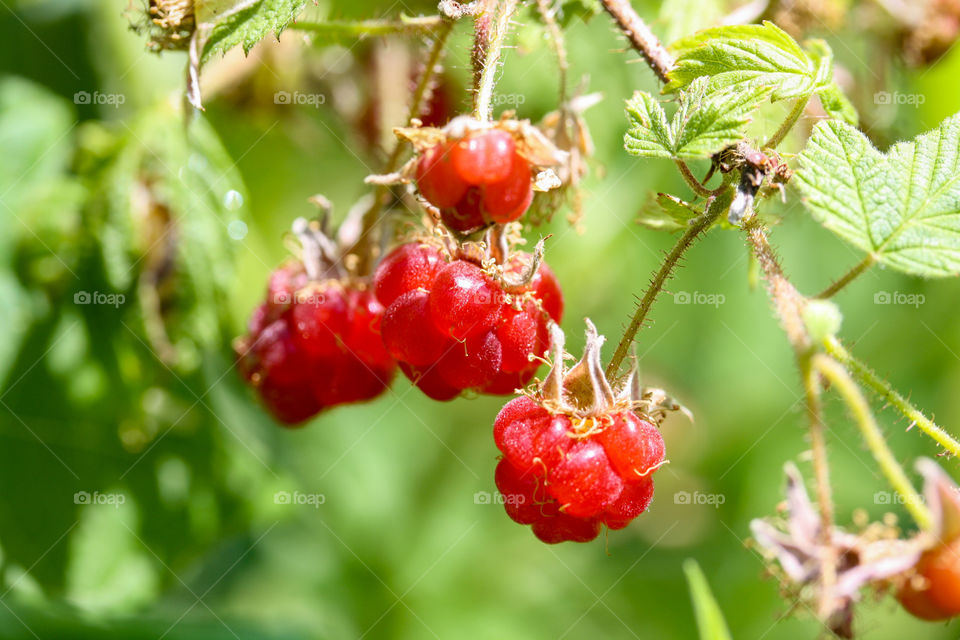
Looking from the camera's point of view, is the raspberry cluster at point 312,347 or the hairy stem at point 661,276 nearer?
the hairy stem at point 661,276

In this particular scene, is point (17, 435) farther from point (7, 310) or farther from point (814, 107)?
point (814, 107)

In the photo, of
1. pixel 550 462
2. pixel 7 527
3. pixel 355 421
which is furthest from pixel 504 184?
pixel 355 421

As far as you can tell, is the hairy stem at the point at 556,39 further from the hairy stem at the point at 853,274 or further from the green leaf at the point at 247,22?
the hairy stem at the point at 853,274
